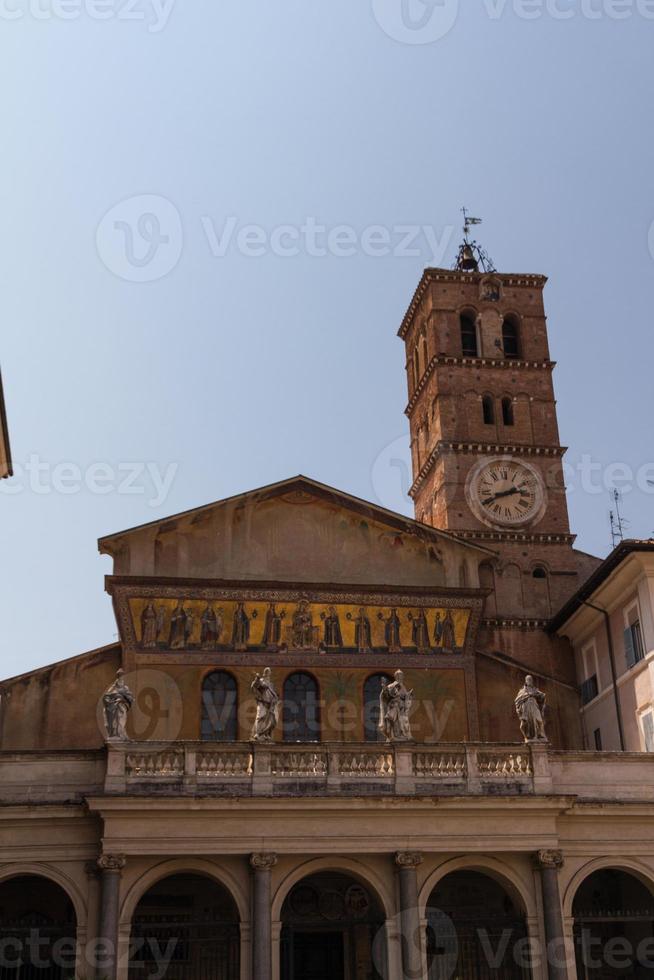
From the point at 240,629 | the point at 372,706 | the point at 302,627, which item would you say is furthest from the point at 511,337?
the point at 240,629

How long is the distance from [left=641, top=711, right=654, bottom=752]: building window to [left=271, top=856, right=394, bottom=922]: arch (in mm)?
8093

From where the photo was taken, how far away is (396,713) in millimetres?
26812

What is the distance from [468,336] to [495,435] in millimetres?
4678

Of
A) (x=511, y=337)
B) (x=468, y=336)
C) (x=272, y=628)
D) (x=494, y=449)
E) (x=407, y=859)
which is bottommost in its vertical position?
(x=407, y=859)

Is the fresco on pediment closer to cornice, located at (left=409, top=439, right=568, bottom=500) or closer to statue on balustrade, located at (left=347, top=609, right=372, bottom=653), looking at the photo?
statue on balustrade, located at (left=347, top=609, right=372, bottom=653)

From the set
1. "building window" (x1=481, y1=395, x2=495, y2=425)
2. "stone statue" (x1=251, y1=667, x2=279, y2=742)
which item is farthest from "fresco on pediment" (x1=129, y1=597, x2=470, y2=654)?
"building window" (x1=481, y1=395, x2=495, y2=425)

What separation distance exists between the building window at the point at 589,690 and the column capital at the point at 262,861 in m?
12.3

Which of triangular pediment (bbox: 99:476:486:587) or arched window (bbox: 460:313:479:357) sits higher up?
arched window (bbox: 460:313:479:357)

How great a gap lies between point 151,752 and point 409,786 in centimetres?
552

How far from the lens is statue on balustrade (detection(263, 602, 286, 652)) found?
105 feet

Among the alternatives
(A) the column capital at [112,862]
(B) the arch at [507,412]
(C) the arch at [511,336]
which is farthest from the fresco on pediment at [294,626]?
(C) the arch at [511,336]

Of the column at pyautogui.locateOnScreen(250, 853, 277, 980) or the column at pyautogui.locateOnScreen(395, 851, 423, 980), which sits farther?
the column at pyautogui.locateOnScreen(395, 851, 423, 980)

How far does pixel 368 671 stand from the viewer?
1262 inches

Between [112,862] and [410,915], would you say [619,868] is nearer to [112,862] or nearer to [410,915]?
[410,915]
